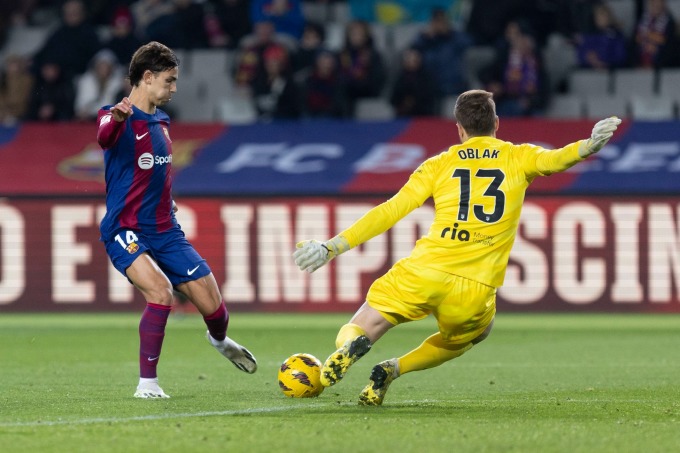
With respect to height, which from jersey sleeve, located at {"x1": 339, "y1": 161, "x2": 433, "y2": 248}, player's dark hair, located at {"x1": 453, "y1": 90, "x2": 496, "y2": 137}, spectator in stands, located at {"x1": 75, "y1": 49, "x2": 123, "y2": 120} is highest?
spectator in stands, located at {"x1": 75, "y1": 49, "x2": 123, "y2": 120}

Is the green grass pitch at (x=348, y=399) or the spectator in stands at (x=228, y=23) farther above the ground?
the spectator in stands at (x=228, y=23)

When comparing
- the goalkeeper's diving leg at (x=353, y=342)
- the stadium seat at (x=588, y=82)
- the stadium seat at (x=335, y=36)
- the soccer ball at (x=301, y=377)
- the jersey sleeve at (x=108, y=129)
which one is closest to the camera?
the goalkeeper's diving leg at (x=353, y=342)

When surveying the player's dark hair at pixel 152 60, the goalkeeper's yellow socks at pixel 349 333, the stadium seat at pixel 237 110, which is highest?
the stadium seat at pixel 237 110

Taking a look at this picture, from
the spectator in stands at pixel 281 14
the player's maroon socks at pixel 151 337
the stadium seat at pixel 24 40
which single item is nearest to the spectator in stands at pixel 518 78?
the spectator in stands at pixel 281 14

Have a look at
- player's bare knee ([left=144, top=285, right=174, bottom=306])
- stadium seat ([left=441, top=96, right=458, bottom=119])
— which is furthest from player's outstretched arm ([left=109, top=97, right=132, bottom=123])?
stadium seat ([left=441, top=96, right=458, bottom=119])

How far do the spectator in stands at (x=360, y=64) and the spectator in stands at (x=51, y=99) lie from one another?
12.8 feet

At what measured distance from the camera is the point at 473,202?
780 cm

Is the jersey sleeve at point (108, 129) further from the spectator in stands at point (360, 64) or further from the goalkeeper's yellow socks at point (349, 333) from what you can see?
the spectator in stands at point (360, 64)

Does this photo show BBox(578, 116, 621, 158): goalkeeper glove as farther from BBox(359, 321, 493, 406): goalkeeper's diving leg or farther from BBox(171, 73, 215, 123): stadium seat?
BBox(171, 73, 215, 123): stadium seat

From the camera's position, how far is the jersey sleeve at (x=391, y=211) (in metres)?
7.65

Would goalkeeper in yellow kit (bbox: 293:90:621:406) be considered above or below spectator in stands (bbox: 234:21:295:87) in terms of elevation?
below

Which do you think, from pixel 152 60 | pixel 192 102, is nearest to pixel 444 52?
pixel 192 102

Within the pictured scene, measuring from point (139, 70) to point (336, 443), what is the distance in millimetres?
3149

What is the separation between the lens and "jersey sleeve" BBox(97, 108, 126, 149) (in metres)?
8.29
